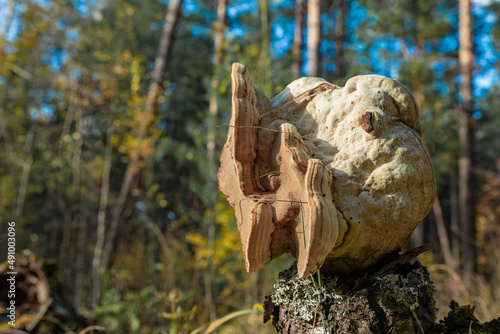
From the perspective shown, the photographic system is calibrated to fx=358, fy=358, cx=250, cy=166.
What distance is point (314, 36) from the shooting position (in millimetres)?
4246

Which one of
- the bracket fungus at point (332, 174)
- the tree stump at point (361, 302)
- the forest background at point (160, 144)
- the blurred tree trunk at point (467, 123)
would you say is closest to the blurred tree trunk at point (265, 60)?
the forest background at point (160, 144)

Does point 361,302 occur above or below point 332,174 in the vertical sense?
below

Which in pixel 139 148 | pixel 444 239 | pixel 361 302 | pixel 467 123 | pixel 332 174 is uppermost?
pixel 467 123

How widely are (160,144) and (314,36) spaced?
106 inches

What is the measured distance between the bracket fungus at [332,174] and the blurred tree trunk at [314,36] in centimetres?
279

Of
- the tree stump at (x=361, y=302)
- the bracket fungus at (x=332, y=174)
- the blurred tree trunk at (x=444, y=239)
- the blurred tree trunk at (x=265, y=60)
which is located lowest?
the blurred tree trunk at (x=444, y=239)

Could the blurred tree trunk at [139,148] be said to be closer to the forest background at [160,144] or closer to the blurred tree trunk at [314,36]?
the forest background at [160,144]

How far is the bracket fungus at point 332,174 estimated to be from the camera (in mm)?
1175

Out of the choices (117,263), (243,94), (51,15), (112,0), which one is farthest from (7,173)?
(243,94)

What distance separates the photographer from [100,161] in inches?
324

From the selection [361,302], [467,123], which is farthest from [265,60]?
[467,123]

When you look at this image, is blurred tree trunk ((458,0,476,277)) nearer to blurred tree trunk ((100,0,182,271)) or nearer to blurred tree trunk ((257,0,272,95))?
blurred tree trunk ((257,0,272,95))

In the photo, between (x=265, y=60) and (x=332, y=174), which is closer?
(x=332, y=174)

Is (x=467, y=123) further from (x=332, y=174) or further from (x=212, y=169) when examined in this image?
(x=332, y=174)
